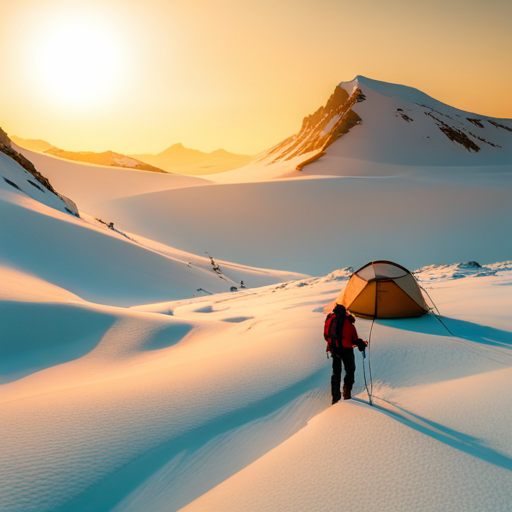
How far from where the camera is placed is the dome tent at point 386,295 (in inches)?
259

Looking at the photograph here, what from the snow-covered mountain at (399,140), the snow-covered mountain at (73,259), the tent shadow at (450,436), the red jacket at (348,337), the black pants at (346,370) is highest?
the snow-covered mountain at (399,140)

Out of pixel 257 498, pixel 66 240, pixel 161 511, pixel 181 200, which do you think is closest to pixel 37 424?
pixel 161 511

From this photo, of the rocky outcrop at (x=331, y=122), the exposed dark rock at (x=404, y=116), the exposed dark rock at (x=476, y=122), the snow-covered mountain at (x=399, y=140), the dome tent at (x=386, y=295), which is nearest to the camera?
the dome tent at (x=386, y=295)

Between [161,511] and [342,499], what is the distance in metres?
1.33

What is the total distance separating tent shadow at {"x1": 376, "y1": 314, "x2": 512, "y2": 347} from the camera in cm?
546

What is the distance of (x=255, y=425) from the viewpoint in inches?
137

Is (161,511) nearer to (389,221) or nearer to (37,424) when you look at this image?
(37,424)

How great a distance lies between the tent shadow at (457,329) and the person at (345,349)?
256 cm

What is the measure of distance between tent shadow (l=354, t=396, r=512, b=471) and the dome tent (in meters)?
3.23

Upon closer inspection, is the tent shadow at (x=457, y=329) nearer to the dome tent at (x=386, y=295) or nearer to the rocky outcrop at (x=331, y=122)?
the dome tent at (x=386, y=295)

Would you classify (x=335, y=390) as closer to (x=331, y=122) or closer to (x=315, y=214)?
(x=315, y=214)

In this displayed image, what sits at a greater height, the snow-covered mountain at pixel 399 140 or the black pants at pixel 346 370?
the snow-covered mountain at pixel 399 140

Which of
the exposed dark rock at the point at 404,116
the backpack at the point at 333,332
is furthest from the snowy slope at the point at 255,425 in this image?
the exposed dark rock at the point at 404,116

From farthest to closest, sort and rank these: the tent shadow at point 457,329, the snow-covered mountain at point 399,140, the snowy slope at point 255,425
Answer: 1. the snow-covered mountain at point 399,140
2. the tent shadow at point 457,329
3. the snowy slope at point 255,425
